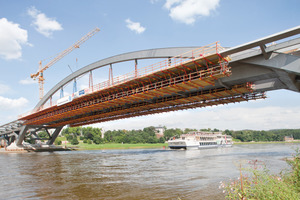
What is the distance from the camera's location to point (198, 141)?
76250 millimetres

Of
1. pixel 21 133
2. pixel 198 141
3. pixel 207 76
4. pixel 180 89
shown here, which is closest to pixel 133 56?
pixel 180 89

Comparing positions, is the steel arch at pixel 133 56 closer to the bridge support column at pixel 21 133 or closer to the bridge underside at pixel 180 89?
the bridge underside at pixel 180 89

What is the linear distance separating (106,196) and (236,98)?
75.6 feet

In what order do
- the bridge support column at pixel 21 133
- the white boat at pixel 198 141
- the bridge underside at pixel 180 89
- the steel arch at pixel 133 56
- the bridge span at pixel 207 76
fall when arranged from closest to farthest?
the bridge span at pixel 207 76 → the bridge underside at pixel 180 89 → the steel arch at pixel 133 56 → the bridge support column at pixel 21 133 → the white boat at pixel 198 141

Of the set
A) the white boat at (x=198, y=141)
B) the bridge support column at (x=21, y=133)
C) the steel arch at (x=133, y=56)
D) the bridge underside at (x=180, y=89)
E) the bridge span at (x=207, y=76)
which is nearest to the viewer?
the bridge span at (x=207, y=76)

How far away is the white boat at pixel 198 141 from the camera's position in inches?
2830

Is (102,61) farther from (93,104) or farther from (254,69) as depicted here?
(254,69)

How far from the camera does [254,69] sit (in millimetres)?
20328

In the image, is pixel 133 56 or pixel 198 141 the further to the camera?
pixel 198 141

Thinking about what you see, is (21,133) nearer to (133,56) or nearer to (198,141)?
(133,56)

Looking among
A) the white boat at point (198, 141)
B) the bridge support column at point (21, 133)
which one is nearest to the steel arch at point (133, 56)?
the bridge support column at point (21, 133)

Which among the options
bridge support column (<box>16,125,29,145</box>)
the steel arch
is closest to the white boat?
the steel arch

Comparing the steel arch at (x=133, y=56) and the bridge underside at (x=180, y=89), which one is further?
the steel arch at (x=133, y=56)

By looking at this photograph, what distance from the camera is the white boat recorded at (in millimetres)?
71875
